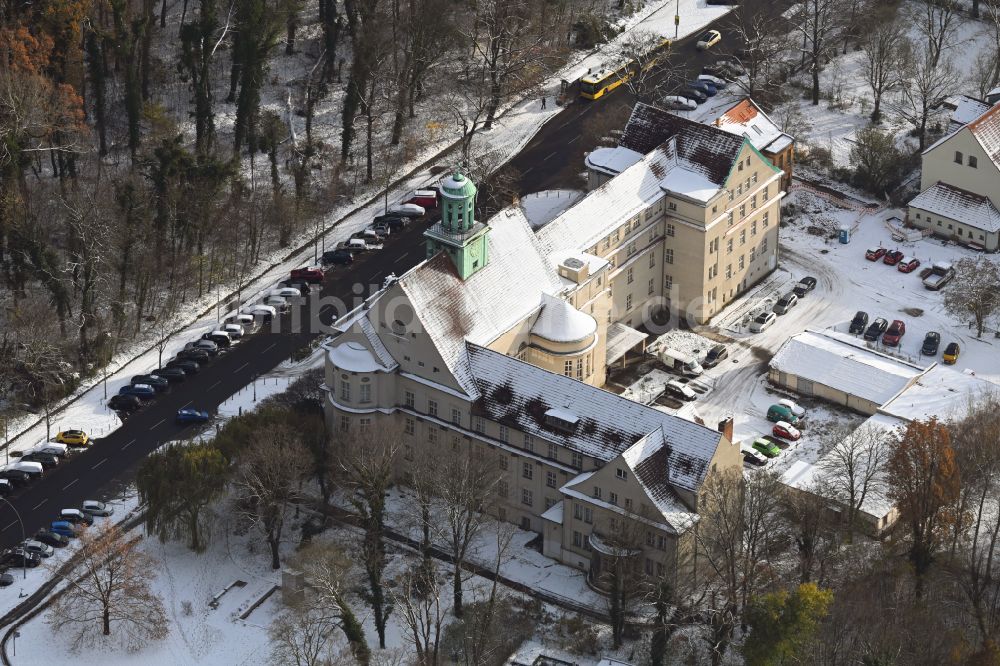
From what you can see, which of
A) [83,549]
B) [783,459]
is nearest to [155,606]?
[83,549]

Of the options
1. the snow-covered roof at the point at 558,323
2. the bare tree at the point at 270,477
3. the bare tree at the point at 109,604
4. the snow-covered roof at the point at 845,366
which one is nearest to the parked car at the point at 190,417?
the bare tree at the point at 270,477

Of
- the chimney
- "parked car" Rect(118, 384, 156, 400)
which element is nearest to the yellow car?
"parked car" Rect(118, 384, 156, 400)

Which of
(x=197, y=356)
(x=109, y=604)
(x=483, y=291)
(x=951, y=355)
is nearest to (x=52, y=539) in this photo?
(x=109, y=604)

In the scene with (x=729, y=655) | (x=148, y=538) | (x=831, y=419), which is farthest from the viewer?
(x=831, y=419)

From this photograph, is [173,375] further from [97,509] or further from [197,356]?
[97,509]

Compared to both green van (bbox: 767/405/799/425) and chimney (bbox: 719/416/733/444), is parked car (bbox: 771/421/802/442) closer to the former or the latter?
green van (bbox: 767/405/799/425)

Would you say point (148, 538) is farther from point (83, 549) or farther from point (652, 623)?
point (652, 623)
